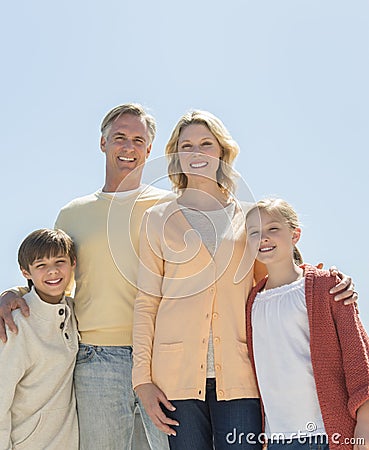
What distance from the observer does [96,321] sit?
122 inches

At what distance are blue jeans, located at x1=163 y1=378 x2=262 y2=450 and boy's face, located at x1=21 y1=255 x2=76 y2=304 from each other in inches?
33.6

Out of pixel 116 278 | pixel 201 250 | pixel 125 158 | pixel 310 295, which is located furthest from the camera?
pixel 125 158

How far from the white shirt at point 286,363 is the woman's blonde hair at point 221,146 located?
64 centimetres

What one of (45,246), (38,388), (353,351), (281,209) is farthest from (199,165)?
(38,388)

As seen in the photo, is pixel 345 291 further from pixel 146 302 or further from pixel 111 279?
pixel 111 279

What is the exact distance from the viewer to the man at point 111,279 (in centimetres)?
303

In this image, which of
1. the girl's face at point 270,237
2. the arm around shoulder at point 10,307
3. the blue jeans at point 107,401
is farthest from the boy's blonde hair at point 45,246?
the girl's face at point 270,237

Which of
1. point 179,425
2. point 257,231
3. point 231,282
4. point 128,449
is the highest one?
point 257,231

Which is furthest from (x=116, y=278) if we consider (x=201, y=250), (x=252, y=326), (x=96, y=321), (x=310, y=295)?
(x=310, y=295)

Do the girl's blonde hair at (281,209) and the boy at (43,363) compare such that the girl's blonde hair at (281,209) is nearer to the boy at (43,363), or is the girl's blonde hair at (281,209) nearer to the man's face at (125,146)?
the man's face at (125,146)

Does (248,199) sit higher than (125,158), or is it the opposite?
(125,158)

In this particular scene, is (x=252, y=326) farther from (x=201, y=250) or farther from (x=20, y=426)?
(x=20, y=426)

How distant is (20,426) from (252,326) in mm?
1210

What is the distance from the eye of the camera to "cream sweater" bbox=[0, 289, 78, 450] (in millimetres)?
3027
